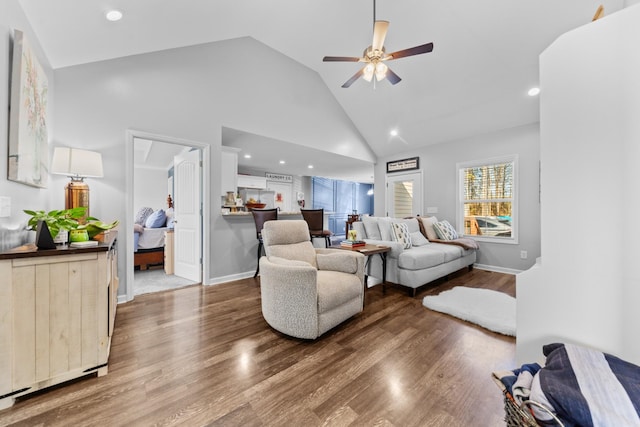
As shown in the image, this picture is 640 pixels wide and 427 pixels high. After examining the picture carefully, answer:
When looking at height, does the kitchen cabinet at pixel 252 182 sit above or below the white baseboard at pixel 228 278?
above

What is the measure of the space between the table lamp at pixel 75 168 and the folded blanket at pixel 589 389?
3.36 metres

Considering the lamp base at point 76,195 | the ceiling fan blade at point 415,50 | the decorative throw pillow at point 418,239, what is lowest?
the decorative throw pillow at point 418,239

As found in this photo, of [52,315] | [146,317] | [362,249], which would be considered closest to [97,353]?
[52,315]

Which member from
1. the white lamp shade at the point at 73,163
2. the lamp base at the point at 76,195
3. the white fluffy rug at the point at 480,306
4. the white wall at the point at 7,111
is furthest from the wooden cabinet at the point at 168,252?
the white fluffy rug at the point at 480,306

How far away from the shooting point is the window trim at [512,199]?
423 cm

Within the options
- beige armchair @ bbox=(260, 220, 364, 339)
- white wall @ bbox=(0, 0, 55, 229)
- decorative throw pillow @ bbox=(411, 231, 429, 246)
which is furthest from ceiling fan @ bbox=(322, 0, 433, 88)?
white wall @ bbox=(0, 0, 55, 229)

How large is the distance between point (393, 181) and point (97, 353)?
18.6 ft

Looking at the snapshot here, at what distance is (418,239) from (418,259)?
857mm

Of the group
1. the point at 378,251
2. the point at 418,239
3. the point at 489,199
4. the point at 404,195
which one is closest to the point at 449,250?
the point at 418,239

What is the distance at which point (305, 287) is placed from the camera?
1936 millimetres

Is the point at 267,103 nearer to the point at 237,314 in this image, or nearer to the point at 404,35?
the point at 404,35

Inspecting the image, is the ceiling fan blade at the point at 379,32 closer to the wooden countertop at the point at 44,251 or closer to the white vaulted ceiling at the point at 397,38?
the white vaulted ceiling at the point at 397,38

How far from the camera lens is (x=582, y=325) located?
1.08 metres

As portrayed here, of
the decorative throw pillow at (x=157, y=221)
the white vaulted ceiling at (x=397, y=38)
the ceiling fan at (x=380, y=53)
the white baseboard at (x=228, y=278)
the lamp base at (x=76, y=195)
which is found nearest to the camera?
the white vaulted ceiling at (x=397, y=38)
